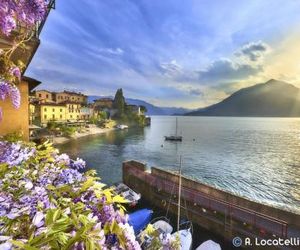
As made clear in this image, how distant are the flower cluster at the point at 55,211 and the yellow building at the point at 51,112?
105m

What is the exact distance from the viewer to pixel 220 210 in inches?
754

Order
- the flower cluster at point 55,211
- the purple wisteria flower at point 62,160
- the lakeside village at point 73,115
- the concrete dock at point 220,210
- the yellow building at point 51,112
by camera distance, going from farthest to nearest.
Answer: the yellow building at point 51,112 < the lakeside village at point 73,115 < the concrete dock at point 220,210 < the purple wisteria flower at point 62,160 < the flower cluster at point 55,211

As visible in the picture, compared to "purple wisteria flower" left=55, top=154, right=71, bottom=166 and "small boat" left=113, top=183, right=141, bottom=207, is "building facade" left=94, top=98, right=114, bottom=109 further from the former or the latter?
"purple wisteria flower" left=55, top=154, right=71, bottom=166

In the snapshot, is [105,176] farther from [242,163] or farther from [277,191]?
[242,163]

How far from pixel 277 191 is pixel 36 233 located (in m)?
40.8

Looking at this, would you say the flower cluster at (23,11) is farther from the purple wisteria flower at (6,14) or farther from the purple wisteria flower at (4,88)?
the purple wisteria flower at (4,88)

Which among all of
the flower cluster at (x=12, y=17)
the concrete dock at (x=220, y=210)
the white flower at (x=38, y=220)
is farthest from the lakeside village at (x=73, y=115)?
the white flower at (x=38, y=220)

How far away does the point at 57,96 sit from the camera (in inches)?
5113

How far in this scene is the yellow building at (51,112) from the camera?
336ft

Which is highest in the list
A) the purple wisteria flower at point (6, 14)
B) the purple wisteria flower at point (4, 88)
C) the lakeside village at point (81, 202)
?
the purple wisteria flower at point (6, 14)

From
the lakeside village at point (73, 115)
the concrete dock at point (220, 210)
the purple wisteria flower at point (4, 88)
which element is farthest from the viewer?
the lakeside village at point (73, 115)

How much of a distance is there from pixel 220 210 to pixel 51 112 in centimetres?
10302

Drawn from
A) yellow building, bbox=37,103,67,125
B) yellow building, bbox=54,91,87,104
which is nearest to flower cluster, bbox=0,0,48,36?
yellow building, bbox=37,103,67,125

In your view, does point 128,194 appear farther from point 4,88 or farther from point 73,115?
point 73,115
